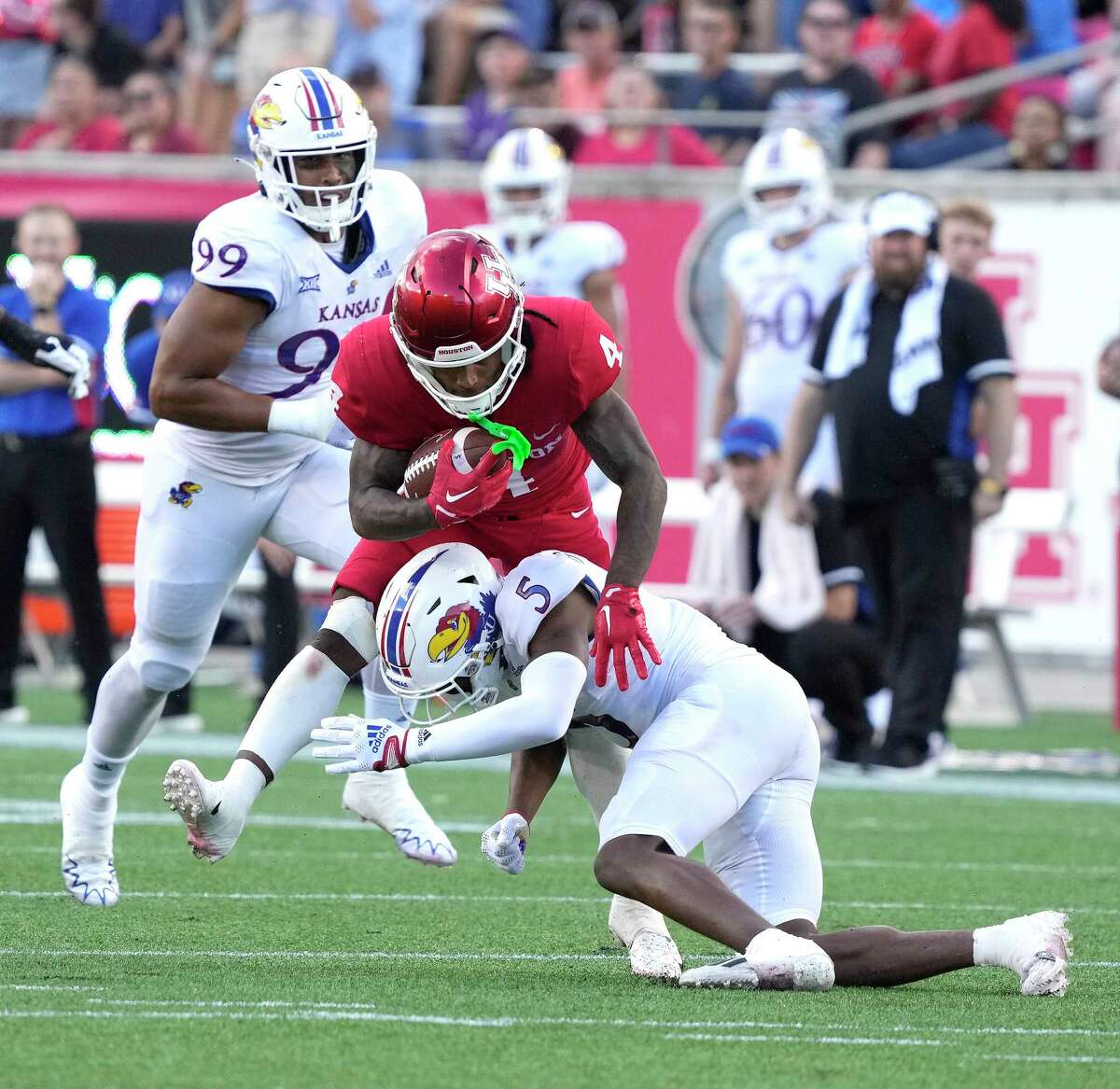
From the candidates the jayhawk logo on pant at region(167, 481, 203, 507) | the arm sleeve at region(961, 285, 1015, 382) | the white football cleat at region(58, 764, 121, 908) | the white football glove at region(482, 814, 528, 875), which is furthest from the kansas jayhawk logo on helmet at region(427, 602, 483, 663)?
the arm sleeve at region(961, 285, 1015, 382)

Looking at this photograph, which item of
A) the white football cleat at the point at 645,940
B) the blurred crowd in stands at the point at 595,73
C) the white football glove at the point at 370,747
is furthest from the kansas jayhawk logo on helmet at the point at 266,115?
the blurred crowd in stands at the point at 595,73

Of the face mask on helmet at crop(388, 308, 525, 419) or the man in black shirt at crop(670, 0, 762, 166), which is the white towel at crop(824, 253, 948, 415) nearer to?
the man in black shirt at crop(670, 0, 762, 166)

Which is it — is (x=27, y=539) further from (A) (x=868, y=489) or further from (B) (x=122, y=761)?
(B) (x=122, y=761)

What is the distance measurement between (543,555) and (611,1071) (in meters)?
1.36

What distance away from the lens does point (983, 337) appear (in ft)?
27.9

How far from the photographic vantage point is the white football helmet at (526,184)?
9.38m

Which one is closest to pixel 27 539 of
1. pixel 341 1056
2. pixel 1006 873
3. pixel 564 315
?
pixel 1006 873

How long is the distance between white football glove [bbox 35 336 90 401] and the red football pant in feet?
3.51

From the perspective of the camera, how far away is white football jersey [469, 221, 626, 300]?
9.23 metres

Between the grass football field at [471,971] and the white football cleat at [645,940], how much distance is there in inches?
2.9

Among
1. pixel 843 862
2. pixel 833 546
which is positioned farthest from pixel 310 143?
pixel 833 546

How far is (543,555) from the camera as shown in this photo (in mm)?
4562

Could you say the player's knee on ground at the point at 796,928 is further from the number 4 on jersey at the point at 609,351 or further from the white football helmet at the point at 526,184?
the white football helmet at the point at 526,184

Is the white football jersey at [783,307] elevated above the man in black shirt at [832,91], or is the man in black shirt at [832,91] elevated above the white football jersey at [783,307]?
the man in black shirt at [832,91]
